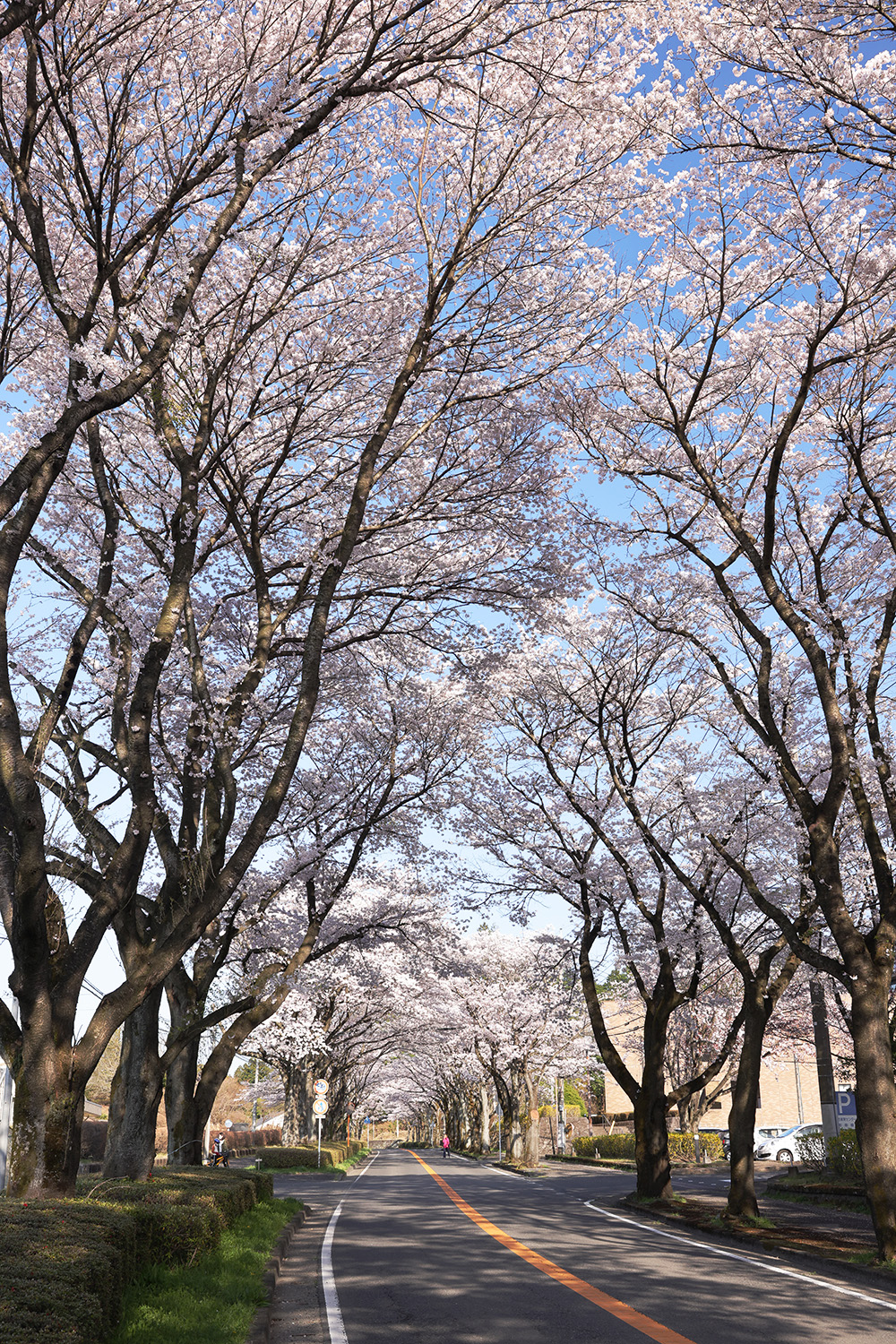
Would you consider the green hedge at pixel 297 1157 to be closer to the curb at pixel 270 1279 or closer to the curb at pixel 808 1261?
the curb at pixel 270 1279

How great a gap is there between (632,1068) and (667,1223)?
5786cm

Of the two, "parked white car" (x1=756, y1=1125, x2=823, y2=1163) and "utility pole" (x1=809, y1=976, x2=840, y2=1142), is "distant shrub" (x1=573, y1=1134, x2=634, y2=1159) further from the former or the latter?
"utility pole" (x1=809, y1=976, x2=840, y2=1142)

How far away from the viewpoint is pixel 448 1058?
65.6 metres

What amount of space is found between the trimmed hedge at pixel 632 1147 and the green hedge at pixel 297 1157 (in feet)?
46.9

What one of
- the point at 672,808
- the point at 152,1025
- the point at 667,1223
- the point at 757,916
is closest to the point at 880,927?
the point at 667,1223

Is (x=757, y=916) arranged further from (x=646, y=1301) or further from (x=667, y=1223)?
(x=646, y=1301)

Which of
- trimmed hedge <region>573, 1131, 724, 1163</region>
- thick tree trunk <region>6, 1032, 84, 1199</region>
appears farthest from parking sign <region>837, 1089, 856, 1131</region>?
trimmed hedge <region>573, 1131, 724, 1163</region>

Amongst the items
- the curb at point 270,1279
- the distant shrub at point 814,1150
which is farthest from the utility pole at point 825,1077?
the curb at point 270,1279

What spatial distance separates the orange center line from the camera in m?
7.62

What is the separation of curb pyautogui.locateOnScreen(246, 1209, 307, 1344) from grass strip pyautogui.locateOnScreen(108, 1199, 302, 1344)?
0.22 feet

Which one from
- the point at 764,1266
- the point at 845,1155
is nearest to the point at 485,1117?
the point at 845,1155

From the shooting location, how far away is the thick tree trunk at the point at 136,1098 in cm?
1244

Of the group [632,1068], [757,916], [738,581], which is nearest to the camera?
[738,581]

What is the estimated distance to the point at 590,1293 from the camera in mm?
9609
